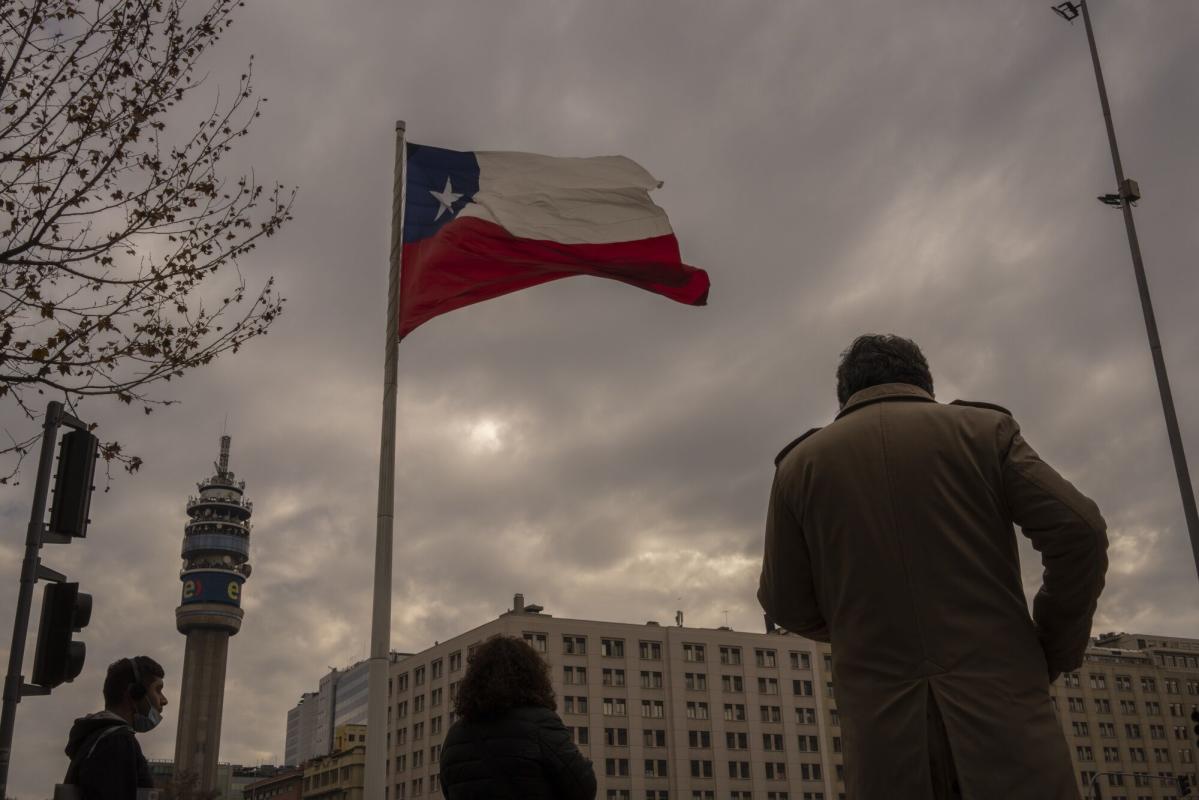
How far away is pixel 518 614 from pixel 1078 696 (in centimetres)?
6028

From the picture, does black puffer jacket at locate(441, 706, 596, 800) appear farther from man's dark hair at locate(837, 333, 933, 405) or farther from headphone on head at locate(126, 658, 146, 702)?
headphone on head at locate(126, 658, 146, 702)

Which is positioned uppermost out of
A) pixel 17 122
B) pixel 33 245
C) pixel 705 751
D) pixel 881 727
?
pixel 705 751

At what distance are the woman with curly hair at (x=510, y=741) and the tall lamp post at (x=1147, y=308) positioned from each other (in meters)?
14.8

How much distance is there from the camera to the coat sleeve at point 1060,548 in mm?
2955

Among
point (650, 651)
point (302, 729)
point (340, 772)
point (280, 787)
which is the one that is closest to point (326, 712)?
point (302, 729)

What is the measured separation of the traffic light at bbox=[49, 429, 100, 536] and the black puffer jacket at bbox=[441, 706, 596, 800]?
4952 millimetres

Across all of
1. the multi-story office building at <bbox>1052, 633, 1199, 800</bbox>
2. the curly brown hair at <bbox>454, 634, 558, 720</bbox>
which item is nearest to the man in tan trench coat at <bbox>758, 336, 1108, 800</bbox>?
the curly brown hair at <bbox>454, 634, 558, 720</bbox>

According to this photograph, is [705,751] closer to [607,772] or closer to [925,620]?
[607,772]

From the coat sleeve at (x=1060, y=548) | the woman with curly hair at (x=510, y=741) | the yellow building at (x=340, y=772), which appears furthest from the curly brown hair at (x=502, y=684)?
the yellow building at (x=340, y=772)

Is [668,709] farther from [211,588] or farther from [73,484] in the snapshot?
[73,484]

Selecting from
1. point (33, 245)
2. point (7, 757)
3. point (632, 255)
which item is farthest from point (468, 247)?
point (7, 757)

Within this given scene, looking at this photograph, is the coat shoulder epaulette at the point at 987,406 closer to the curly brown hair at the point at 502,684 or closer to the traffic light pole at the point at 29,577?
the curly brown hair at the point at 502,684

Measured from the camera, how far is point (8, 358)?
34.2 feet

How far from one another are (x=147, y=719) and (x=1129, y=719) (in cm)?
12892
